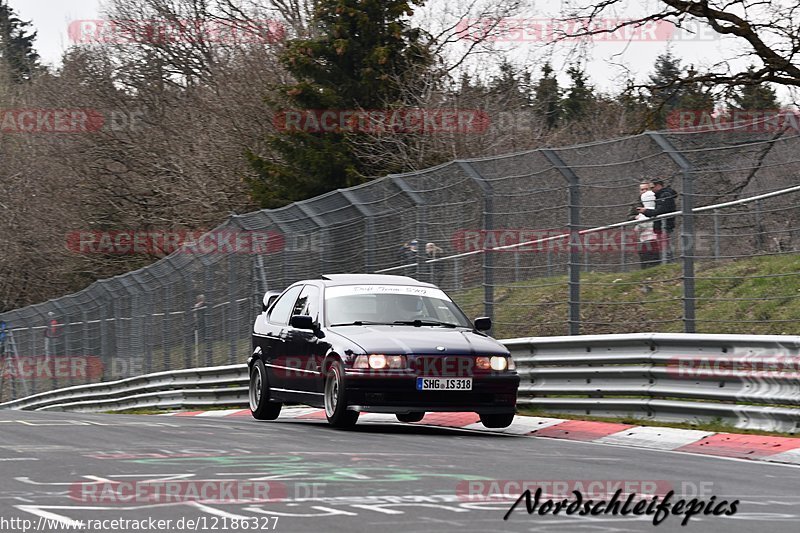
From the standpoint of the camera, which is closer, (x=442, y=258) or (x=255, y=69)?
(x=442, y=258)

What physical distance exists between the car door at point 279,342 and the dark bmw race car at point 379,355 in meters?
0.01

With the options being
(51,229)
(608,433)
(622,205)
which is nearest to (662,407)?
(608,433)

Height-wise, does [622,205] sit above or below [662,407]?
above

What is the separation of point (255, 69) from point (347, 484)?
1427 inches

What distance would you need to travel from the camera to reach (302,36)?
44.8 m

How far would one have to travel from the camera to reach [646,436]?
476 inches

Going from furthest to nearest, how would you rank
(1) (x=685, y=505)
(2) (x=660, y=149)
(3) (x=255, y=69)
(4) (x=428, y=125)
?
(3) (x=255, y=69), (4) (x=428, y=125), (2) (x=660, y=149), (1) (x=685, y=505)

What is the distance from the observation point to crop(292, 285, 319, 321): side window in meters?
14.2

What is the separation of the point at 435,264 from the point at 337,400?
4.37 m

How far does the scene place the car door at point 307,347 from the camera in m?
13.6

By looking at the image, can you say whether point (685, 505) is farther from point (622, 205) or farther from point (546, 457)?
point (622, 205)

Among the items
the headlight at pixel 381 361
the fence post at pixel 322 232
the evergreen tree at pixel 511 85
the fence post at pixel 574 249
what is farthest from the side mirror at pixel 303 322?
the evergreen tree at pixel 511 85

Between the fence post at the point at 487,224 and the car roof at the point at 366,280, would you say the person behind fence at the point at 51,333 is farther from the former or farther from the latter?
the car roof at the point at 366,280

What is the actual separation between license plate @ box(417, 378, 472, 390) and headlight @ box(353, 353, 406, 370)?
0.77ft
